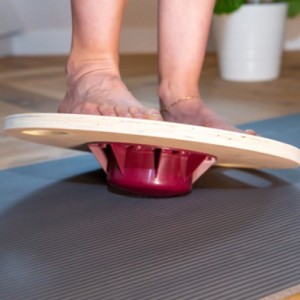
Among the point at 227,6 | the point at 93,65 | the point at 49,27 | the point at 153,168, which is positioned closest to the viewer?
the point at 153,168

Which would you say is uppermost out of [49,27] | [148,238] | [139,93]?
[148,238]

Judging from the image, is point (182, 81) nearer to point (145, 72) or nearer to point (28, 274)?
point (28, 274)

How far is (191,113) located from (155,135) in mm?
227

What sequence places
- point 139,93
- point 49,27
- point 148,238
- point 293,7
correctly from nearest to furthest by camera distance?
point 148,238 → point 139,93 → point 293,7 → point 49,27

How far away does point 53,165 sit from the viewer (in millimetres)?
1007

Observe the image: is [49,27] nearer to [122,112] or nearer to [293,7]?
[293,7]

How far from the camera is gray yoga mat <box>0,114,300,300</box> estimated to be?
0.55 meters

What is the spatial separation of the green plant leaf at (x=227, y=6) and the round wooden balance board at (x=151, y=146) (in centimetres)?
127

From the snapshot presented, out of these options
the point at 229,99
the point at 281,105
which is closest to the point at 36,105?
the point at 229,99

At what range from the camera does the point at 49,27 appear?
3281mm

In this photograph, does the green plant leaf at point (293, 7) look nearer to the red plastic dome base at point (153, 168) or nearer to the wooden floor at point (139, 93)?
the wooden floor at point (139, 93)

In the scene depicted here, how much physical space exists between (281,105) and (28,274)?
43.1 inches

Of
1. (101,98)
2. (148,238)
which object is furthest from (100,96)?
(148,238)

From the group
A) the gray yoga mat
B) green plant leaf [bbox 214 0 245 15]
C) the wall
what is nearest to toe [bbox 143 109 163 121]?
the gray yoga mat
